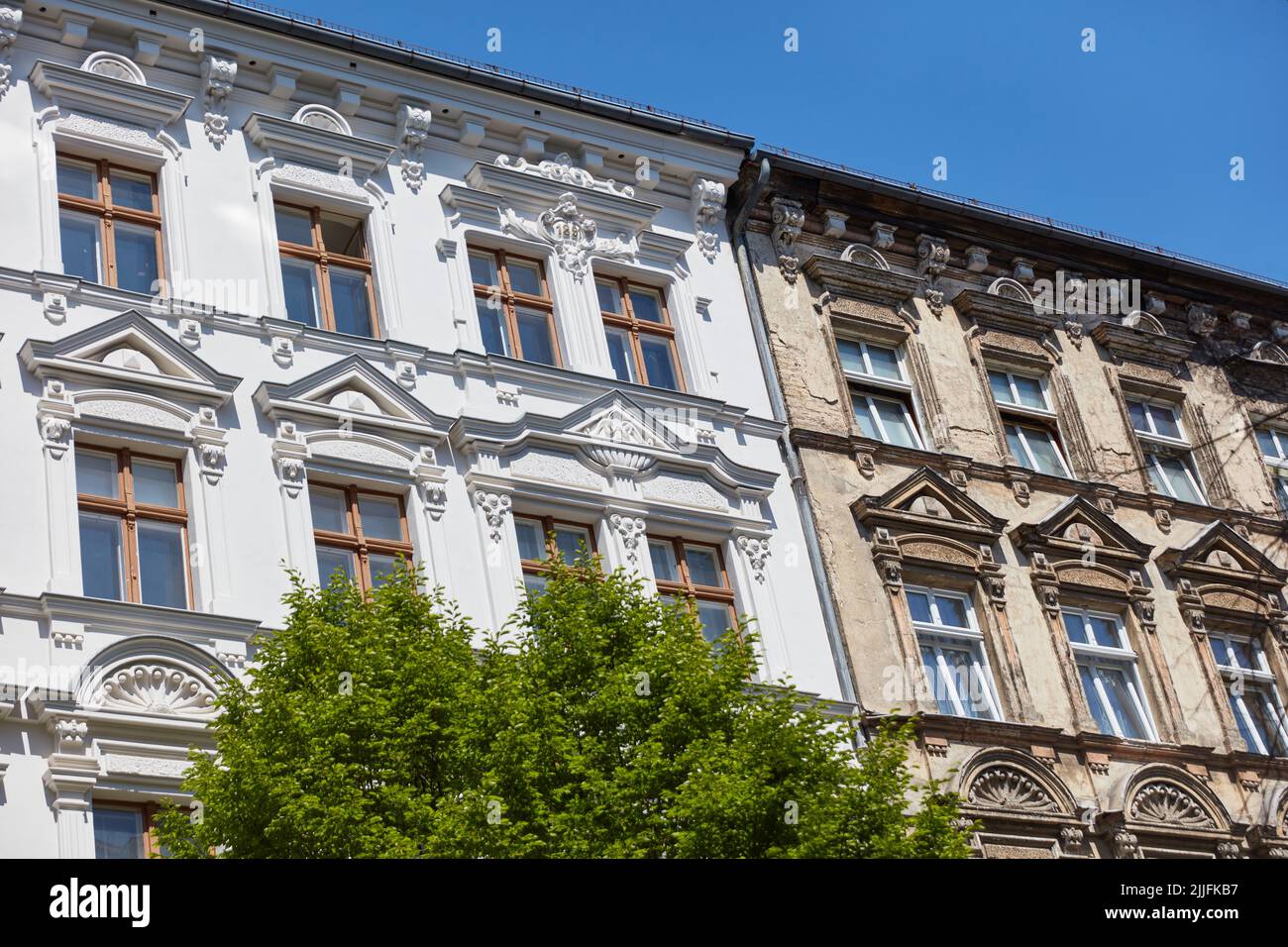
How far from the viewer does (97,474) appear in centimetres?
1817

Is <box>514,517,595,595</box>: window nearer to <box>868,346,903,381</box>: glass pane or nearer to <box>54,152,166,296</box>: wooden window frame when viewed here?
<box>54,152,166,296</box>: wooden window frame

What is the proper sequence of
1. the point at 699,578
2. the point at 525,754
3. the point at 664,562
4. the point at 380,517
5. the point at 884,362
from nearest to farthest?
the point at 525,754
the point at 380,517
the point at 664,562
the point at 699,578
the point at 884,362

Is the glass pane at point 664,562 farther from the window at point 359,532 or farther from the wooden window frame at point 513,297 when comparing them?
the window at point 359,532

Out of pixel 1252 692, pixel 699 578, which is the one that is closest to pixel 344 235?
pixel 699 578

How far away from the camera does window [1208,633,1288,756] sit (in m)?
24.2

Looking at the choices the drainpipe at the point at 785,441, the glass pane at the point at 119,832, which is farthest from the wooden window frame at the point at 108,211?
the drainpipe at the point at 785,441

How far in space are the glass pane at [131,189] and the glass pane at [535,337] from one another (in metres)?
4.55

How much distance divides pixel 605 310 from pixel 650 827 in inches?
397

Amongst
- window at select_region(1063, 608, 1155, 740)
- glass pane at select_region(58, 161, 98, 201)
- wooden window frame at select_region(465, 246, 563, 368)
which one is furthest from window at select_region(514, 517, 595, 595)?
window at select_region(1063, 608, 1155, 740)

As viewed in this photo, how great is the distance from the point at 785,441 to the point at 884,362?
9.72ft

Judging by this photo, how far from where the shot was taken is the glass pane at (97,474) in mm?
18016

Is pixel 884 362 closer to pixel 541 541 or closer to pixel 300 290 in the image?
pixel 541 541

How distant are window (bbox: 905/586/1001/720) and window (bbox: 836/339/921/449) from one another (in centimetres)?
235

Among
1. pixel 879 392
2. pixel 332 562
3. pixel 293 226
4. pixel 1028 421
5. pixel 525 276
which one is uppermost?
pixel 293 226
